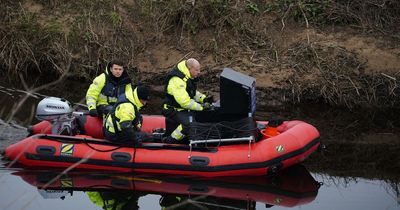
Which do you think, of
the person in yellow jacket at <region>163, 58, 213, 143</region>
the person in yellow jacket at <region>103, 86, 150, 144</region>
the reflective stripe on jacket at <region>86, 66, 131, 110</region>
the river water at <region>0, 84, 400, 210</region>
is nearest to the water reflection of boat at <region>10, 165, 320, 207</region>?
the river water at <region>0, 84, 400, 210</region>

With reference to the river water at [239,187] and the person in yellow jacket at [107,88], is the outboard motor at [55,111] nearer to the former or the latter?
the person in yellow jacket at [107,88]

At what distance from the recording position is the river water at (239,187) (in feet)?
25.0

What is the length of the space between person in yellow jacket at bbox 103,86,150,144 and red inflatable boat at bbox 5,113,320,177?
0.18 m

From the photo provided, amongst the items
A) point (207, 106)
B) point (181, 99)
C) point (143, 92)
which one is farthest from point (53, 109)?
point (207, 106)

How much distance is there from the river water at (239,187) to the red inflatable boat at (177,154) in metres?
0.14

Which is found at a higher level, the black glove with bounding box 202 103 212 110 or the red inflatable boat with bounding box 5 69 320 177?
the black glove with bounding box 202 103 212 110

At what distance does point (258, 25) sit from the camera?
12.6 m

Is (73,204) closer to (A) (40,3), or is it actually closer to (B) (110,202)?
(B) (110,202)

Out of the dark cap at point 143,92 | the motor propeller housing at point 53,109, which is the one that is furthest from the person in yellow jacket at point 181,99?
the motor propeller housing at point 53,109

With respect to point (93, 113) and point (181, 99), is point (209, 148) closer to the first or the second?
point (181, 99)

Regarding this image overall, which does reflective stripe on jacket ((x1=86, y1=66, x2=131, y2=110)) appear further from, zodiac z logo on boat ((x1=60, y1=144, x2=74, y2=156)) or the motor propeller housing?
zodiac z logo on boat ((x1=60, y1=144, x2=74, y2=156))

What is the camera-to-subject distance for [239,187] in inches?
316

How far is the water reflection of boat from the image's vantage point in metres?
7.79

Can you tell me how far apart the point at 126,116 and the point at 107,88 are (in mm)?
945
